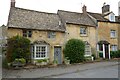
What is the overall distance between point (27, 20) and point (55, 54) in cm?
629

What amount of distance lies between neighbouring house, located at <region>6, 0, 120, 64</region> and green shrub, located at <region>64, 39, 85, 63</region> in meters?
0.95

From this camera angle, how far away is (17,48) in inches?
804

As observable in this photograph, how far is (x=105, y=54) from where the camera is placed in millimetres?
27922

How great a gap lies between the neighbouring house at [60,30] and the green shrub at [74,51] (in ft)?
3.10

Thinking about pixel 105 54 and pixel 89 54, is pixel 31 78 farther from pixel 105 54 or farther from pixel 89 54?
pixel 105 54

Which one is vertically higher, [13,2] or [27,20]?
[13,2]

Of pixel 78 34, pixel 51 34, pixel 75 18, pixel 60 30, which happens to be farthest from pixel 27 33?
pixel 75 18

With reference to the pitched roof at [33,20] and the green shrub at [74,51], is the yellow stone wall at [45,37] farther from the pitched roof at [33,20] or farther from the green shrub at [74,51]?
the green shrub at [74,51]

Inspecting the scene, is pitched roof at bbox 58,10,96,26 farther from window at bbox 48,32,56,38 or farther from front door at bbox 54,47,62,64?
front door at bbox 54,47,62,64

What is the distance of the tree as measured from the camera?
20.4 meters

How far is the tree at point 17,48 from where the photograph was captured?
20.4 metres

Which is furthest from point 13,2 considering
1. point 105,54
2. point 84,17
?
point 105,54

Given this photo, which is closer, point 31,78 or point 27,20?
point 31,78

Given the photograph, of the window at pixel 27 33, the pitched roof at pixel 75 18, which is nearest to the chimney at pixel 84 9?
the pitched roof at pixel 75 18
